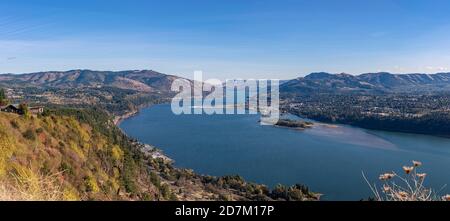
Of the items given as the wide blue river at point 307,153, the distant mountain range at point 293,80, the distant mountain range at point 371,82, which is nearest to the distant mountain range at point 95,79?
the distant mountain range at point 293,80

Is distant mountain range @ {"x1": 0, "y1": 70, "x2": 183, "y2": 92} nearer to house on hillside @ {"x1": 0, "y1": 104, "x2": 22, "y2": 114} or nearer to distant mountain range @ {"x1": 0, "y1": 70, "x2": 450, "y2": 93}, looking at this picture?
distant mountain range @ {"x1": 0, "y1": 70, "x2": 450, "y2": 93}

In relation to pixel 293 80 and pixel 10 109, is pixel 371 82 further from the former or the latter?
pixel 10 109

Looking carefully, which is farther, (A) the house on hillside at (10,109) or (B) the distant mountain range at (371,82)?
(B) the distant mountain range at (371,82)

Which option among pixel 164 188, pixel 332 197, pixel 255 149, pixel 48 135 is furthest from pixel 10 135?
pixel 255 149

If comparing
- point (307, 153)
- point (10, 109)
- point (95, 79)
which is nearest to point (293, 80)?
point (95, 79)

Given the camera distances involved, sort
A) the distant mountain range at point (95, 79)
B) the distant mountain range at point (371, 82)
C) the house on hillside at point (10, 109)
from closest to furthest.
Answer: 1. the house on hillside at point (10, 109)
2. the distant mountain range at point (371, 82)
3. the distant mountain range at point (95, 79)

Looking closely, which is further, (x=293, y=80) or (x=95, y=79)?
(x=293, y=80)

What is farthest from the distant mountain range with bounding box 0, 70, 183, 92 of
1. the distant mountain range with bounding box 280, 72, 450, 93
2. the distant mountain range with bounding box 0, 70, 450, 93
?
the distant mountain range with bounding box 280, 72, 450, 93

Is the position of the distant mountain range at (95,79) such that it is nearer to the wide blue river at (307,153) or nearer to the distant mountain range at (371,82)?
the distant mountain range at (371,82)
